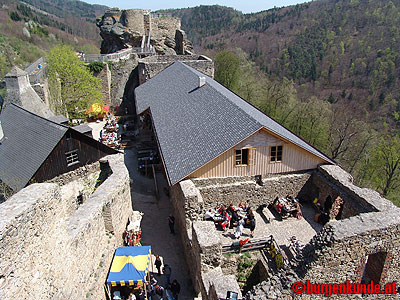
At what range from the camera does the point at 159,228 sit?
14.6 meters

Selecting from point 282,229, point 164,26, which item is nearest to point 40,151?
point 282,229

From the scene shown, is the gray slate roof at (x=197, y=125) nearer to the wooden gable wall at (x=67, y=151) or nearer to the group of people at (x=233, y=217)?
the group of people at (x=233, y=217)

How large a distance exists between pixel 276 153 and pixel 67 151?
9530mm

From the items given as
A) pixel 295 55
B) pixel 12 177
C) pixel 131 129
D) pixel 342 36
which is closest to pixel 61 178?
pixel 12 177

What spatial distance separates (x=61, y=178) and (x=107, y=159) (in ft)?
7.53

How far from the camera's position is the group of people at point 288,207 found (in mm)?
13445

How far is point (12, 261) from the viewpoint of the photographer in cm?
575

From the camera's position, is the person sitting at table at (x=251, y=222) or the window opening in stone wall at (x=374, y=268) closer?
the window opening in stone wall at (x=374, y=268)

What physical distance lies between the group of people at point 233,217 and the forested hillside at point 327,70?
15.6 meters

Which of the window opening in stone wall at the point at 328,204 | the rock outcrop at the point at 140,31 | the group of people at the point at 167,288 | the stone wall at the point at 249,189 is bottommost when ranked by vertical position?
the group of people at the point at 167,288

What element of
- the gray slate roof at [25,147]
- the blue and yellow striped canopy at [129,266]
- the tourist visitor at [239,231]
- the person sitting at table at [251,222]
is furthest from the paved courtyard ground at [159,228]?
the gray slate roof at [25,147]

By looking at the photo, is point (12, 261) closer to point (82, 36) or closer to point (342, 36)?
point (342, 36)

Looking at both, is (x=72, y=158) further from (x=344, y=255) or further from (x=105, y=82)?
(x=105, y=82)

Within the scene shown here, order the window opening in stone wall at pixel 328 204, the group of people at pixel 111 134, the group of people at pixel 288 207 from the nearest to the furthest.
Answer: the window opening in stone wall at pixel 328 204, the group of people at pixel 288 207, the group of people at pixel 111 134
